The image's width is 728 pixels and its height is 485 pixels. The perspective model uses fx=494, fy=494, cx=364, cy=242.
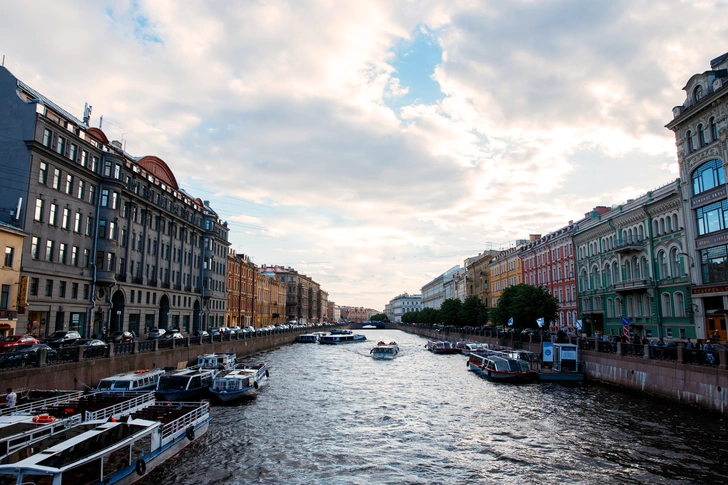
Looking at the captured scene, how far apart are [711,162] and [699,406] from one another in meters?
20.9

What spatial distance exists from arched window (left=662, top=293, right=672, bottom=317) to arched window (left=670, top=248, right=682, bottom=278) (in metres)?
2.18

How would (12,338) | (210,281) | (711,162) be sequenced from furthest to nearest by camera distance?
(210,281) < (711,162) < (12,338)

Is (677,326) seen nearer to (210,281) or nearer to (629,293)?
(629,293)

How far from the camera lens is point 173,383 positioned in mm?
29281

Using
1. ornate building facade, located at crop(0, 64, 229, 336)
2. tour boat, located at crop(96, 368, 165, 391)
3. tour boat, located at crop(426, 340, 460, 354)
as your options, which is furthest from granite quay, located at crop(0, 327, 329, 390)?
tour boat, located at crop(426, 340, 460, 354)

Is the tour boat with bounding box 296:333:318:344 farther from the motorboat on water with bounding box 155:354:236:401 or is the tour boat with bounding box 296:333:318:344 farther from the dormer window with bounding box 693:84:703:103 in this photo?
the dormer window with bounding box 693:84:703:103

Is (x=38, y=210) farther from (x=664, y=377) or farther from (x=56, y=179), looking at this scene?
(x=664, y=377)

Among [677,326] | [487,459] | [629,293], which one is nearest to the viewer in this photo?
[487,459]

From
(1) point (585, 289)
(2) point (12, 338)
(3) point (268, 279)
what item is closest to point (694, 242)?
(1) point (585, 289)

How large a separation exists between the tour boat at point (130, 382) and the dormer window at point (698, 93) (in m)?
43.4

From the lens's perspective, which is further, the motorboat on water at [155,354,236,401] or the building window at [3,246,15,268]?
the building window at [3,246,15,268]

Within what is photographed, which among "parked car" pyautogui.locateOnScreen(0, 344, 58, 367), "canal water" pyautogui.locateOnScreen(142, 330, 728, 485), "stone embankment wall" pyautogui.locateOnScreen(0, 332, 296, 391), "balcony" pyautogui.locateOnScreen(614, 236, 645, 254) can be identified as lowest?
"canal water" pyautogui.locateOnScreen(142, 330, 728, 485)

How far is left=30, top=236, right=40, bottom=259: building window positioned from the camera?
38000mm

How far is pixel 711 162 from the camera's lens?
36.7 m
